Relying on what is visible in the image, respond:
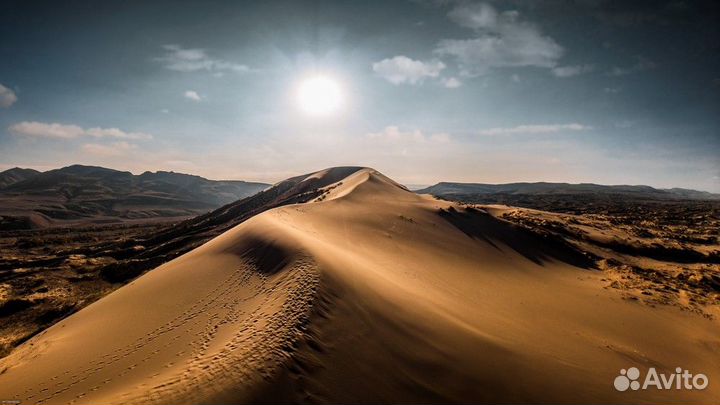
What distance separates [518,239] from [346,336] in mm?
18045

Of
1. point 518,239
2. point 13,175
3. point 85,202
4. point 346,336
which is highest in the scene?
point 13,175

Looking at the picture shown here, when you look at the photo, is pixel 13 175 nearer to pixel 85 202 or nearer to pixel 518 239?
pixel 85 202

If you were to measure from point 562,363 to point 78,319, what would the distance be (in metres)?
16.0

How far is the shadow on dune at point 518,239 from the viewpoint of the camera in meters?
19.2

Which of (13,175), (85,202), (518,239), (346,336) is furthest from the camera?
(13,175)

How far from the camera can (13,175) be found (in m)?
176

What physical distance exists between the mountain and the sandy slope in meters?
215

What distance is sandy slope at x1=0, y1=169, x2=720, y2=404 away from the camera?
5660 millimetres

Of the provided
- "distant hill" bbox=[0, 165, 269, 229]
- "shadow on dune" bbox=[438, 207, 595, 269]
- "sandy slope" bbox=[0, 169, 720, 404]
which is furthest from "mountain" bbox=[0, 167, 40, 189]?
"shadow on dune" bbox=[438, 207, 595, 269]

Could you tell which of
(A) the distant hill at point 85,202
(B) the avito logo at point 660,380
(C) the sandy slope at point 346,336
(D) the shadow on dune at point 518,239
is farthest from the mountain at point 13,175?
(B) the avito logo at point 660,380

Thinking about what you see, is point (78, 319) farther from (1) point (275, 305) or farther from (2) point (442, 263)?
(2) point (442, 263)

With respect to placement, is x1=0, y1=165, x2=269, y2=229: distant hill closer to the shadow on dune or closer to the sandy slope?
the sandy slope

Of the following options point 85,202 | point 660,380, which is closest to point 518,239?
point 660,380

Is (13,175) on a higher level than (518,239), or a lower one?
higher
